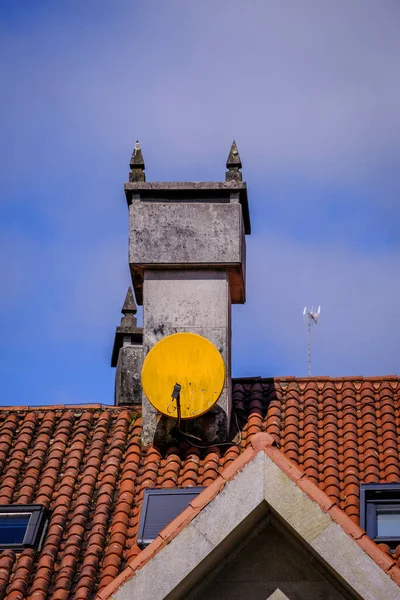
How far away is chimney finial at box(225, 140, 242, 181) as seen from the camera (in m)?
22.2

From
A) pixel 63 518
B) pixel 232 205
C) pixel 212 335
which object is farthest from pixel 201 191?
pixel 63 518

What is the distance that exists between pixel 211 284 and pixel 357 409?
2.95 m

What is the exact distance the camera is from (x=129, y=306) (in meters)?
26.9

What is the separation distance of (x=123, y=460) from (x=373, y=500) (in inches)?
150

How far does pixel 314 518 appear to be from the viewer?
40.5 feet

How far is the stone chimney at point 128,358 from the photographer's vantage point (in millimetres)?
23969

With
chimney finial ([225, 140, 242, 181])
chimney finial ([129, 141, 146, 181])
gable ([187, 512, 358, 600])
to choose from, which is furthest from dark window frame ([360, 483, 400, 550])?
chimney finial ([129, 141, 146, 181])

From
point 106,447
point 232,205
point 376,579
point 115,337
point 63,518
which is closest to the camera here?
point 376,579

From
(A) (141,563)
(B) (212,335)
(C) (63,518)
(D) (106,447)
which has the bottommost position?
(A) (141,563)

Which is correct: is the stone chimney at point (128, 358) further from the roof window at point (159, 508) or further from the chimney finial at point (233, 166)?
the roof window at point (159, 508)

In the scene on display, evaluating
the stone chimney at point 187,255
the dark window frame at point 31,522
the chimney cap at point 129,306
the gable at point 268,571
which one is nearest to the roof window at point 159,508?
the dark window frame at point 31,522

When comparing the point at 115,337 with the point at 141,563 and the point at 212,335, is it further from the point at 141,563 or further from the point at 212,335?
the point at 141,563

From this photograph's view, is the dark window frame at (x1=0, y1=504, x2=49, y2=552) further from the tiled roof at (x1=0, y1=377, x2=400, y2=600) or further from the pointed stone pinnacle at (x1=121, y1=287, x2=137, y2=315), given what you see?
the pointed stone pinnacle at (x1=121, y1=287, x2=137, y2=315)

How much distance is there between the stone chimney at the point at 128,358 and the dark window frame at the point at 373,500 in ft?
21.0
